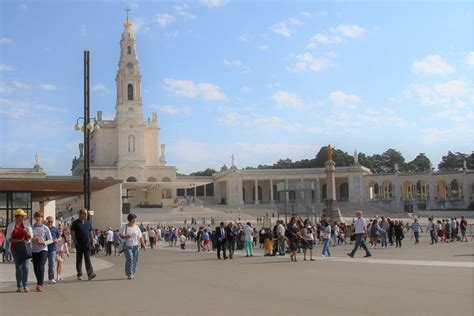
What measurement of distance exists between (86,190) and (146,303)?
13.3 metres

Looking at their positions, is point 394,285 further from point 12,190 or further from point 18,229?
point 12,190

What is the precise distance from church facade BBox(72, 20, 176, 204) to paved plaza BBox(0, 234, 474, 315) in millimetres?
80794

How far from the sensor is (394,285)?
11359mm

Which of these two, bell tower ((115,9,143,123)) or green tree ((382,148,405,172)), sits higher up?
bell tower ((115,9,143,123))

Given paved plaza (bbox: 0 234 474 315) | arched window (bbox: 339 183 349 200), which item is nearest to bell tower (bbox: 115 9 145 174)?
arched window (bbox: 339 183 349 200)

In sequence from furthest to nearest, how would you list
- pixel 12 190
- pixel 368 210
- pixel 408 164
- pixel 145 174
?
pixel 408 164
pixel 145 174
pixel 368 210
pixel 12 190


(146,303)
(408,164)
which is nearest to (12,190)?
(146,303)

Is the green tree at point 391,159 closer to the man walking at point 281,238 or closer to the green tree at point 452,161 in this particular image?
the green tree at point 452,161

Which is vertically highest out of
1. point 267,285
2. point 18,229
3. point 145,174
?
point 145,174

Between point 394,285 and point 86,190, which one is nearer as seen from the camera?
point 394,285

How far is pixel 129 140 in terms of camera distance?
320 feet

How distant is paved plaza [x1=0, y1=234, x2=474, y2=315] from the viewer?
8930 mm

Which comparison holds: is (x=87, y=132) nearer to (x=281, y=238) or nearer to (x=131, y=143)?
(x=281, y=238)

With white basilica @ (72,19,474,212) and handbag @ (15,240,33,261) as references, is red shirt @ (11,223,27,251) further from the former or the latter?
white basilica @ (72,19,474,212)
